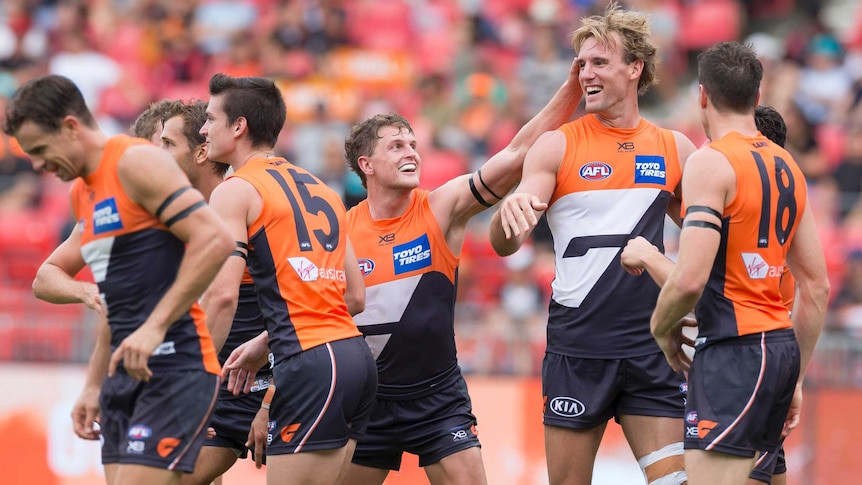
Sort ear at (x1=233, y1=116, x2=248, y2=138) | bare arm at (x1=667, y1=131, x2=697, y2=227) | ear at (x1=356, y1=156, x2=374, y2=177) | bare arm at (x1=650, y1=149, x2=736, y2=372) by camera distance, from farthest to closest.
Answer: ear at (x1=356, y1=156, x2=374, y2=177) < bare arm at (x1=667, y1=131, x2=697, y2=227) < ear at (x1=233, y1=116, x2=248, y2=138) < bare arm at (x1=650, y1=149, x2=736, y2=372)

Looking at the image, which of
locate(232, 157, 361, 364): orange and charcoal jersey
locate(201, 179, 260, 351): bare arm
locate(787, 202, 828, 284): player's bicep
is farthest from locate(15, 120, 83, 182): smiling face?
locate(787, 202, 828, 284): player's bicep

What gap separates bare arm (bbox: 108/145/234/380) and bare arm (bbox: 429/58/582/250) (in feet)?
7.37

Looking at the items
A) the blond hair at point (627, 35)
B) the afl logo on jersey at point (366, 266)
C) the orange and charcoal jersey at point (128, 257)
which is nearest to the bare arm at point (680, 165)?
the blond hair at point (627, 35)

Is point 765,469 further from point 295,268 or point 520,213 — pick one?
point 295,268

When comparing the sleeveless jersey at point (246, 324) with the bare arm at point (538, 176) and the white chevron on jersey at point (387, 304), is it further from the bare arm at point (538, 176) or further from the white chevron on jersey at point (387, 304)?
the bare arm at point (538, 176)

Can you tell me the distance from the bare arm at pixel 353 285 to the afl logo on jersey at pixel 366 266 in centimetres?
58

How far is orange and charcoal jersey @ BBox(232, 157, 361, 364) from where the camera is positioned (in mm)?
6078

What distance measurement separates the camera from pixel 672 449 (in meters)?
A: 6.43

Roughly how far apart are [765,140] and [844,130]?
9851 mm

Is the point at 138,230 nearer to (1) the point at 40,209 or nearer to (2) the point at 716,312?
(2) the point at 716,312

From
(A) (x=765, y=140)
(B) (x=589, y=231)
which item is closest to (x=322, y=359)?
(B) (x=589, y=231)

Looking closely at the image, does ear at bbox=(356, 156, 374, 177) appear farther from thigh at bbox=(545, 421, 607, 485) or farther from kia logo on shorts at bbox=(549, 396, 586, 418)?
thigh at bbox=(545, 421, 607, 485)

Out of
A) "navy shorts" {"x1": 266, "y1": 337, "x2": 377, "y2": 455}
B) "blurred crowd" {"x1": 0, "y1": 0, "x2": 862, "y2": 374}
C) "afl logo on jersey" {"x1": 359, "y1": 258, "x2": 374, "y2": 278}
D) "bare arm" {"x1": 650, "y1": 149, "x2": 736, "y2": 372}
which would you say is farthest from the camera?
"blurred crowd" {"x1": 0, "y1": 0, "x2": 862, "y2": 374}

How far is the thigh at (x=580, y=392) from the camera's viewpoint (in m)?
6.56
